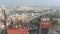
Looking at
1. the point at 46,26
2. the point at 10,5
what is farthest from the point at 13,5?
the point at 46,26

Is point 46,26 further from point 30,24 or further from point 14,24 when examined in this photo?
point 14,24

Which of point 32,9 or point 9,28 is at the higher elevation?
point 32,9

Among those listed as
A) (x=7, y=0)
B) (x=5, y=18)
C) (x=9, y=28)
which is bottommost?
(x=9, y=28)

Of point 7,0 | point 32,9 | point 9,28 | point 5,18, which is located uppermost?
point 7,0

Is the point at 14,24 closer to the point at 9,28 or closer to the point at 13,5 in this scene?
the point at 9,28

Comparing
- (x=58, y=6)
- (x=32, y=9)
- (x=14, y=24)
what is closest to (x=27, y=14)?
(x=32, y=9)

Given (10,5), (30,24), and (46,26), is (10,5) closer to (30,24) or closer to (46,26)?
(30,24)

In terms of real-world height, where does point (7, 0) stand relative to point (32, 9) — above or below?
above

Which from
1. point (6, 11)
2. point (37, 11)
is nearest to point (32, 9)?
point (37, 11)
